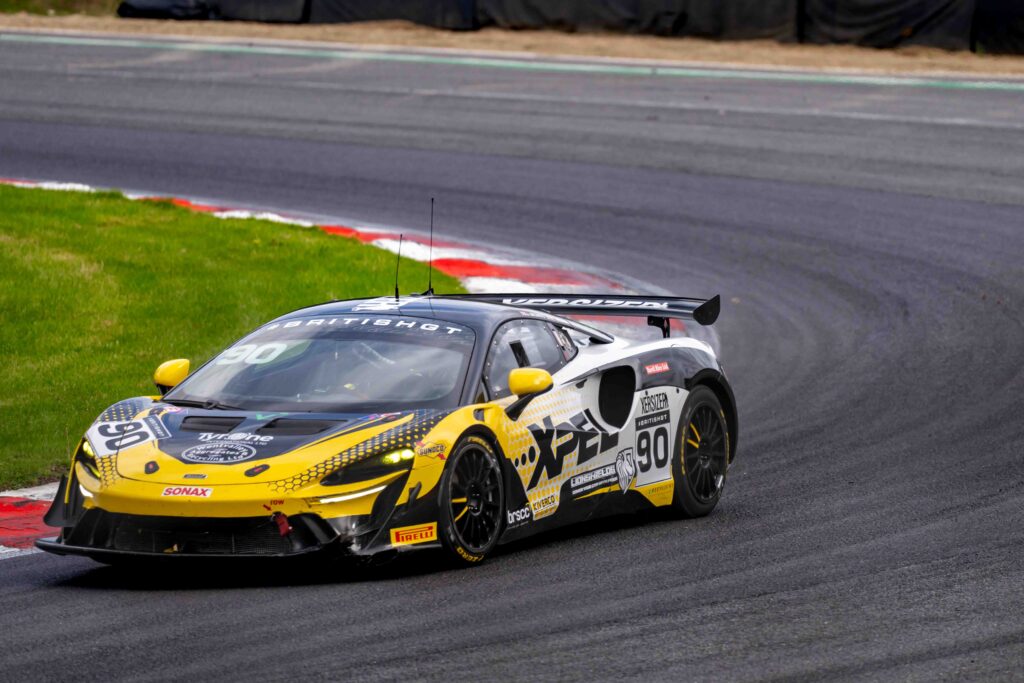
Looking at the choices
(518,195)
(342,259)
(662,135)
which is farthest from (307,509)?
(662,135)

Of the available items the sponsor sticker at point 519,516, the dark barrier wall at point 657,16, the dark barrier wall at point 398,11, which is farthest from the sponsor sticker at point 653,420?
the dark barrier wall at point 398,11

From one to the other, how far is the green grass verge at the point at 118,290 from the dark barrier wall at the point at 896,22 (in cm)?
1629

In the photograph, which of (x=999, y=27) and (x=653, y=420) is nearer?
(x=653, y=420)

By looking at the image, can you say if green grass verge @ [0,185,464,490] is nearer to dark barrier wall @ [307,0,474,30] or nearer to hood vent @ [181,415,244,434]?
hood vent @ [181,415,244,434]

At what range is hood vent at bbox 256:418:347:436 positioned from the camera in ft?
24.5

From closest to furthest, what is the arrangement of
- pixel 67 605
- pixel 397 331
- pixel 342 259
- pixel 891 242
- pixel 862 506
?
pixel 67 605 → pixel 397 331 → pixel 862 506 → pixel 342 259 → pixel 891 242

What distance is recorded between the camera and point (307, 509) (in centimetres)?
705

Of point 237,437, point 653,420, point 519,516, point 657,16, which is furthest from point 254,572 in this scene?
point 657,16

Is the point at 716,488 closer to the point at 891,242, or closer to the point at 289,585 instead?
the point at 289,585

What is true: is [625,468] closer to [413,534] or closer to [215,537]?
[413,534]

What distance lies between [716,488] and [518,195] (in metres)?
11.3

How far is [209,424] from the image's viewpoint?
7637 mm

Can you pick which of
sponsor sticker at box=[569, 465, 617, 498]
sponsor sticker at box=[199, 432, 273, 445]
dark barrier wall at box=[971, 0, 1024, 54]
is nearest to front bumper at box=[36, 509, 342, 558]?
sponsor sticker at box=[199, 432, 273, 445]

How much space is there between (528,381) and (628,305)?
170 centimetres
